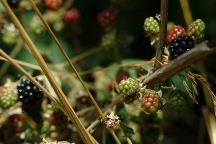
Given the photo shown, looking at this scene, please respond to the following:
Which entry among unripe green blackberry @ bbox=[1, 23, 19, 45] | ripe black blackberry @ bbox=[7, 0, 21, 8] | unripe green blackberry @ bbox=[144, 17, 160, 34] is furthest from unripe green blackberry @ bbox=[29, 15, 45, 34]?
unripe green blackberry @ bbox=[144, 17, 160, 34]

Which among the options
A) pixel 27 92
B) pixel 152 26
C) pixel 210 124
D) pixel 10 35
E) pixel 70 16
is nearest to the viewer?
pixel 152 26

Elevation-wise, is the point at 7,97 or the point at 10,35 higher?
the point at 10,35

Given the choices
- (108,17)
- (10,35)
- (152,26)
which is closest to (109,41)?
(108,17)

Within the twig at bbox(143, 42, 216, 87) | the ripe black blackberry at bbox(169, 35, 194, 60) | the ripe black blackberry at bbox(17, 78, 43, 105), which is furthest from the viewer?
the ripe black blackberry at bbox(17, 78, 43, 105)

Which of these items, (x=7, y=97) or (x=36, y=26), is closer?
(x=7, y=97)

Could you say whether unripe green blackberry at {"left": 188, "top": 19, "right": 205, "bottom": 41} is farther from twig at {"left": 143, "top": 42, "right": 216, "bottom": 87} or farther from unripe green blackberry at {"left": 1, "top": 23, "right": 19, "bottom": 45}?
unripe green blackberry at {"left": 1, "top": 23, "right": 19, "bottom": 45}

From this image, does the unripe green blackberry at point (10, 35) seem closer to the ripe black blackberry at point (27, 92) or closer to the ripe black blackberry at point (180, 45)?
the ripe black blackberry at point (27, 92)

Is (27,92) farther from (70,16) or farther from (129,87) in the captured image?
(70,16)

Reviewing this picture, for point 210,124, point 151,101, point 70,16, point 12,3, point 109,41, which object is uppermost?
point 12,3
